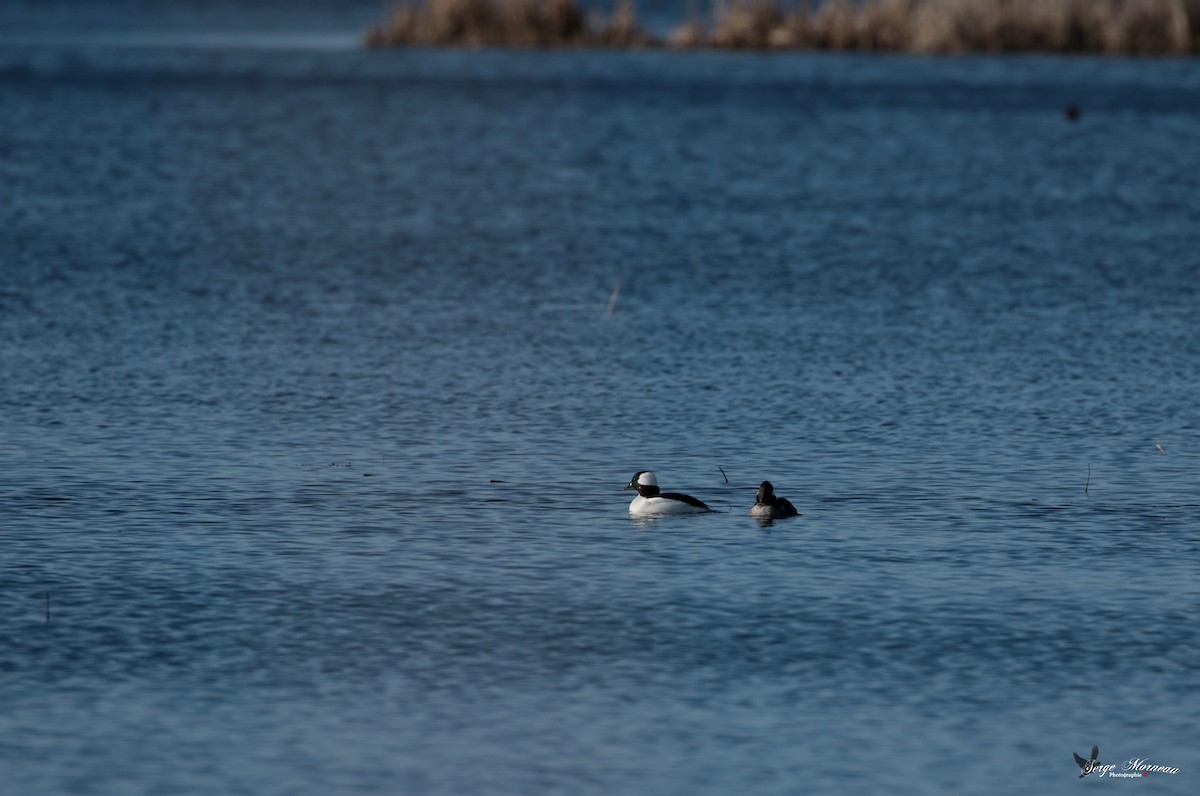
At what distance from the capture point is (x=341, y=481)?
1444 centimetres

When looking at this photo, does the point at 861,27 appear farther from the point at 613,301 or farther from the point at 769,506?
the point at 769,506

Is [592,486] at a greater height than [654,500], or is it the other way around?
[654,500]

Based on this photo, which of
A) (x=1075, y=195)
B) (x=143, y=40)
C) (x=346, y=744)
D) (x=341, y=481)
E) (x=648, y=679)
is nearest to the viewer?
(x=346, y=744)

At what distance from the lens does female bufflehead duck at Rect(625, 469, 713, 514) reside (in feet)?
43.4

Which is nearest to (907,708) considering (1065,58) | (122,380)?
(122,380)

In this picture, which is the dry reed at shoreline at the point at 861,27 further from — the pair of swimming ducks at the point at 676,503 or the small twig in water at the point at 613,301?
the pair of swimming ducks at the point at 676,503

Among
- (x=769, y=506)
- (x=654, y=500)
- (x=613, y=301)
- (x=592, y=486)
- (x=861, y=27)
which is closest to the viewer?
(x=769, y=506)

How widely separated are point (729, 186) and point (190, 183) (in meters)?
8.42

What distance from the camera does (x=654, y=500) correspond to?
13.2 metres

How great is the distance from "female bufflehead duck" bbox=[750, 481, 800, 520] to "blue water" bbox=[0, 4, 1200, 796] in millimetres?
218

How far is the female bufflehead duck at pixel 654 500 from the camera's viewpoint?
521 inches

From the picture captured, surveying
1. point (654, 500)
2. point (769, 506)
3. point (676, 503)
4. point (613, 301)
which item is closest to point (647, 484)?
point (654, 500)

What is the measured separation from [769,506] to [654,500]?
0.70 meters

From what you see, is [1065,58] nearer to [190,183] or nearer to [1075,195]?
[1075,195]
